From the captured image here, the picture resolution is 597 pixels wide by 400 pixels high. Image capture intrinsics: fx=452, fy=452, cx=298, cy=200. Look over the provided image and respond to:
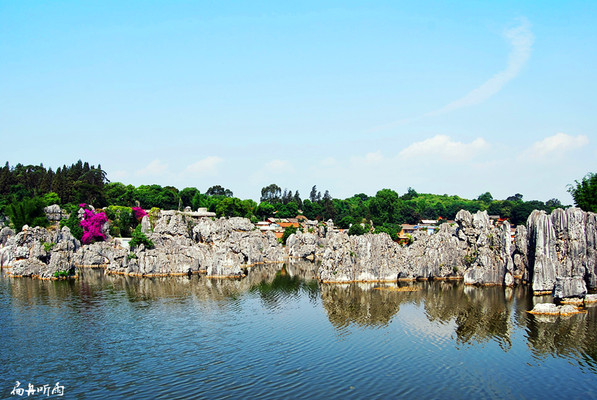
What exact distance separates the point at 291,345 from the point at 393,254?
1206 inches

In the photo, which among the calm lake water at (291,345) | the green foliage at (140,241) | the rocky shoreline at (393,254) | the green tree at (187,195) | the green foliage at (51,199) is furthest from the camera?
the green tree at (187,195)

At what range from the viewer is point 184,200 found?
131 meters

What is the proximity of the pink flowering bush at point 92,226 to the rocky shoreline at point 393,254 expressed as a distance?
4167 millimetres

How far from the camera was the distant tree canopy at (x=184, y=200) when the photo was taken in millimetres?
83450

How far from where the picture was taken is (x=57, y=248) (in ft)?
203

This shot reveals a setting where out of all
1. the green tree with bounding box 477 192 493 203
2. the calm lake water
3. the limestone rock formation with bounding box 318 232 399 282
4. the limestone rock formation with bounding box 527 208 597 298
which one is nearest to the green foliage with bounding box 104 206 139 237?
the calm lake water

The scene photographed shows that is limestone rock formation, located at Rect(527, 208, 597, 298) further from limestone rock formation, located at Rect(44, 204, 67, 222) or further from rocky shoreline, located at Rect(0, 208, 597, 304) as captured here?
limestone rock formation, located at Rect(44, 204, 67, 222)

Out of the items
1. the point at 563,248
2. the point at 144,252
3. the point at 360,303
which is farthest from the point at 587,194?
the point at 144,252

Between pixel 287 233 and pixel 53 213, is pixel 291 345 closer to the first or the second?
pixel 287 233

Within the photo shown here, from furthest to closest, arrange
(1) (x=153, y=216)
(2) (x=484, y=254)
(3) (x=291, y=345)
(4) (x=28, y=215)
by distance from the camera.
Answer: (1) (x=153, y=216) < (4) (x=28, y=215) < (2) (x=484, y=254) < (3) (x=291, y=345)

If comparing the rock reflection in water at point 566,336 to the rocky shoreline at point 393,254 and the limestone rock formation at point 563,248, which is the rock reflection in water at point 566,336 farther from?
the rocky shoreline at point 393,254

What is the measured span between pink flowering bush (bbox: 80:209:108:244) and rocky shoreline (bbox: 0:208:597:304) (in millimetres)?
4167

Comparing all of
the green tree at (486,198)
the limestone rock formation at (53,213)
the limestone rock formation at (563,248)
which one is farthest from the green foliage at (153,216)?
the green tree at (486,198)

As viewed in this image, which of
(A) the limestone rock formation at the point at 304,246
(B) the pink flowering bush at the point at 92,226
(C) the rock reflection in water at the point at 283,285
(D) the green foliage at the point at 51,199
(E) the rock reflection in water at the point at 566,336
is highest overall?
(D) the green foliage at the point at 51,199
